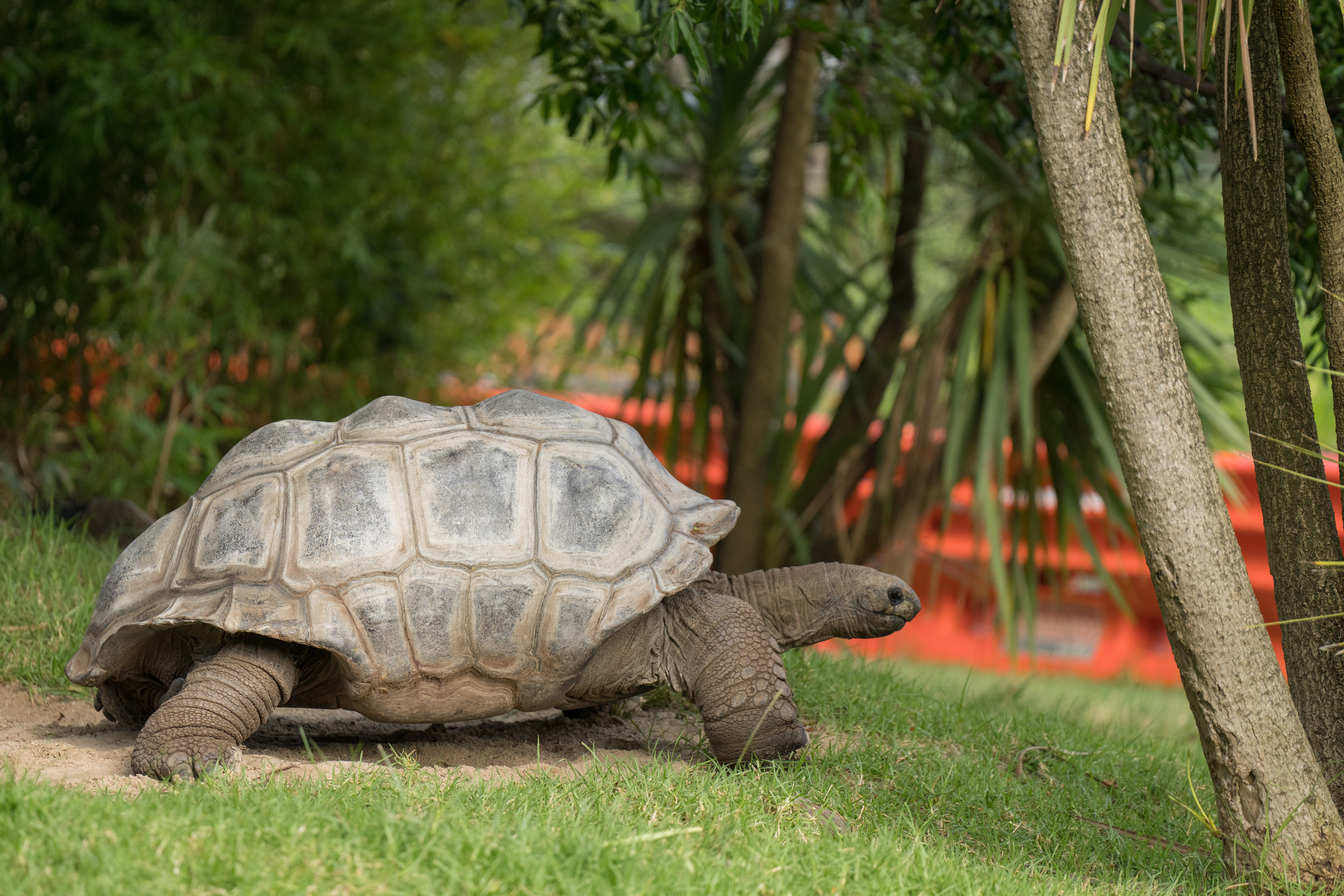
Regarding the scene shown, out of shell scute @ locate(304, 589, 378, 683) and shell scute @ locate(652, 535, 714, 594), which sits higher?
shell scute @ locate(652, 535, 714, 594)

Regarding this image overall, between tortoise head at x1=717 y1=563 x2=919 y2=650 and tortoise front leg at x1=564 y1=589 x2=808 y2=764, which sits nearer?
tortoise front leg at x1=564 y1=589 x2=808 y2=764

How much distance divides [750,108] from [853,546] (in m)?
2.30

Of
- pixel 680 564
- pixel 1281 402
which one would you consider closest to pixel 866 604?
pixel 680 564

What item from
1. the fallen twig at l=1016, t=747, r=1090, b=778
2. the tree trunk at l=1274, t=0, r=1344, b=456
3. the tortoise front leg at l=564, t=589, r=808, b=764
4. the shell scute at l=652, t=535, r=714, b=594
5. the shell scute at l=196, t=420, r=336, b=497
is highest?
the tree trunk at l=1274, t=0, r=1344, b=456

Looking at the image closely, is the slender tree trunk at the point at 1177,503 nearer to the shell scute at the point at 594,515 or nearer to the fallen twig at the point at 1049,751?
the fallen twig at the point at 1049,751

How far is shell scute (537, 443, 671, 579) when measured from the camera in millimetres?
2502

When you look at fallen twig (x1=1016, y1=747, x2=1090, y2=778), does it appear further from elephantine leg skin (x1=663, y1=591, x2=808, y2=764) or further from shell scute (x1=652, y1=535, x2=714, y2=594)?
shell scute (x1=652, y1=535, x2=714, y2=594)

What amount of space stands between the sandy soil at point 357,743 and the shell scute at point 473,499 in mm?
481

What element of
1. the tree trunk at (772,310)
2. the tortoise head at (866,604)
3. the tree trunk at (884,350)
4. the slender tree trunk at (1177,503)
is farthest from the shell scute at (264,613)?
the tree trunk at (884,350)

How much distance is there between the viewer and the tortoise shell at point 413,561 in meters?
2.37

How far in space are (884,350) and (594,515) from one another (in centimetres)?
340

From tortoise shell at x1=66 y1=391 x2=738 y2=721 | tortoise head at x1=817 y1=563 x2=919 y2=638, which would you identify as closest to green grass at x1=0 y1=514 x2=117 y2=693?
tortoise shell at x1=66 y1=391 x2=738 y2=721

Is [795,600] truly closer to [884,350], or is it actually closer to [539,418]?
[539,418]

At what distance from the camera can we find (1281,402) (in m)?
2.44
